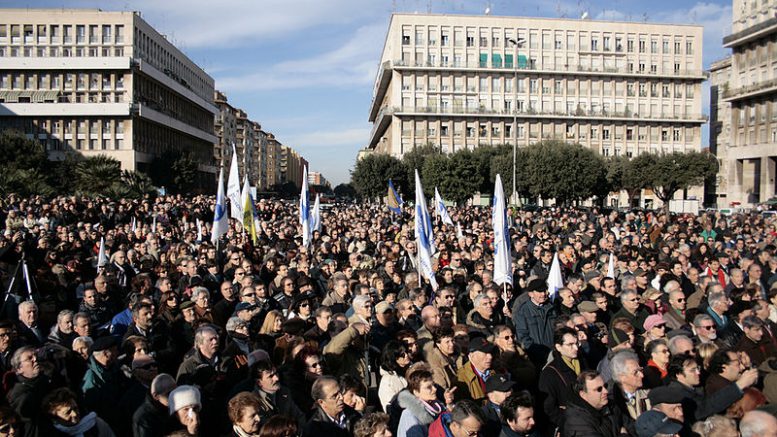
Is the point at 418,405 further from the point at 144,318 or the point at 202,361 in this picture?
the point at 144,318

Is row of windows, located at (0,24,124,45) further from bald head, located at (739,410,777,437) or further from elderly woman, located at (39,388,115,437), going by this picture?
bald head, located at (739,410,777,437)

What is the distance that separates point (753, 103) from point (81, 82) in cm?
6007

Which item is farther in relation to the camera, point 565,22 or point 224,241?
point 565,22

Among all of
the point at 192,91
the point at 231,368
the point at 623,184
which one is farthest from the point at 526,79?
the point at 231,368

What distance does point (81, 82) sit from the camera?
60.0 m

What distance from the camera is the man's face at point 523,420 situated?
4422mm

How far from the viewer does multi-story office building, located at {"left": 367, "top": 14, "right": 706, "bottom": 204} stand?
74000 mm

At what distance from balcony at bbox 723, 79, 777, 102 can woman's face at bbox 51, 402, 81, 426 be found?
63698mm

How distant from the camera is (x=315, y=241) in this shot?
16.3m

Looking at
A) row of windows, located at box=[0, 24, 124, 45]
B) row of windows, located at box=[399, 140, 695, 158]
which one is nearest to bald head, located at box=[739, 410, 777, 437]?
row of windows, located at box=[0, 24, 124, 45]

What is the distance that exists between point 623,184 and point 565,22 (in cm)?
2495

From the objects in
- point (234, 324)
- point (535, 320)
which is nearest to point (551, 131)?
point (535, 320)

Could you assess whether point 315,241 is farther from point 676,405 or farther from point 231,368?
point 676,405

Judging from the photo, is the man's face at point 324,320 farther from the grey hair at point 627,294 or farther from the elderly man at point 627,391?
the grey hair at point 627,294
